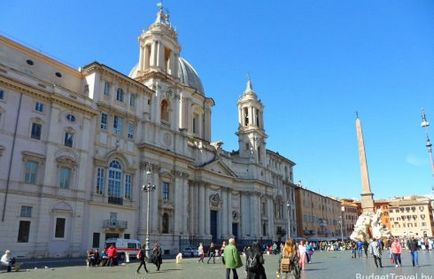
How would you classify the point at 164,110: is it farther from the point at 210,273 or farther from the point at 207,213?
the point at 210,273

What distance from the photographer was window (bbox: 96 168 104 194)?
3141cm

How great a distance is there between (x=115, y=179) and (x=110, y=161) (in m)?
1.67

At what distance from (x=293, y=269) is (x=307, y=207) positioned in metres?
64.1

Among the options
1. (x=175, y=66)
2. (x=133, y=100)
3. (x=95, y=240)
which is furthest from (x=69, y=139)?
(x=175, y=66)

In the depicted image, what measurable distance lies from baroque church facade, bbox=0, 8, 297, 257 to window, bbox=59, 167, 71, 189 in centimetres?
10

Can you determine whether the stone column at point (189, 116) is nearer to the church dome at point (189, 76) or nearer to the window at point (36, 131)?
the church dome at point (189, 76)

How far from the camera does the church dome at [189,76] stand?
54.3 meters

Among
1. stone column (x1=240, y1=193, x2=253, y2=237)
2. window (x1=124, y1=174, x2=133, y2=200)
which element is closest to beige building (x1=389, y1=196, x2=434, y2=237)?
stone column (x1=240, y1=193, x2=253, y2=237)

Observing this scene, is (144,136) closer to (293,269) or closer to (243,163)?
(243,163)

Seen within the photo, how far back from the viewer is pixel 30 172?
26.5 metres

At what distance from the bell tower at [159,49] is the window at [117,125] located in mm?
8204

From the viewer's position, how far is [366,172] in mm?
39375

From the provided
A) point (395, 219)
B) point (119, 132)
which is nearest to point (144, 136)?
point (119, 132)

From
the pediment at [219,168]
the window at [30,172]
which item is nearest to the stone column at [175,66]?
the pediment at [219,168]
